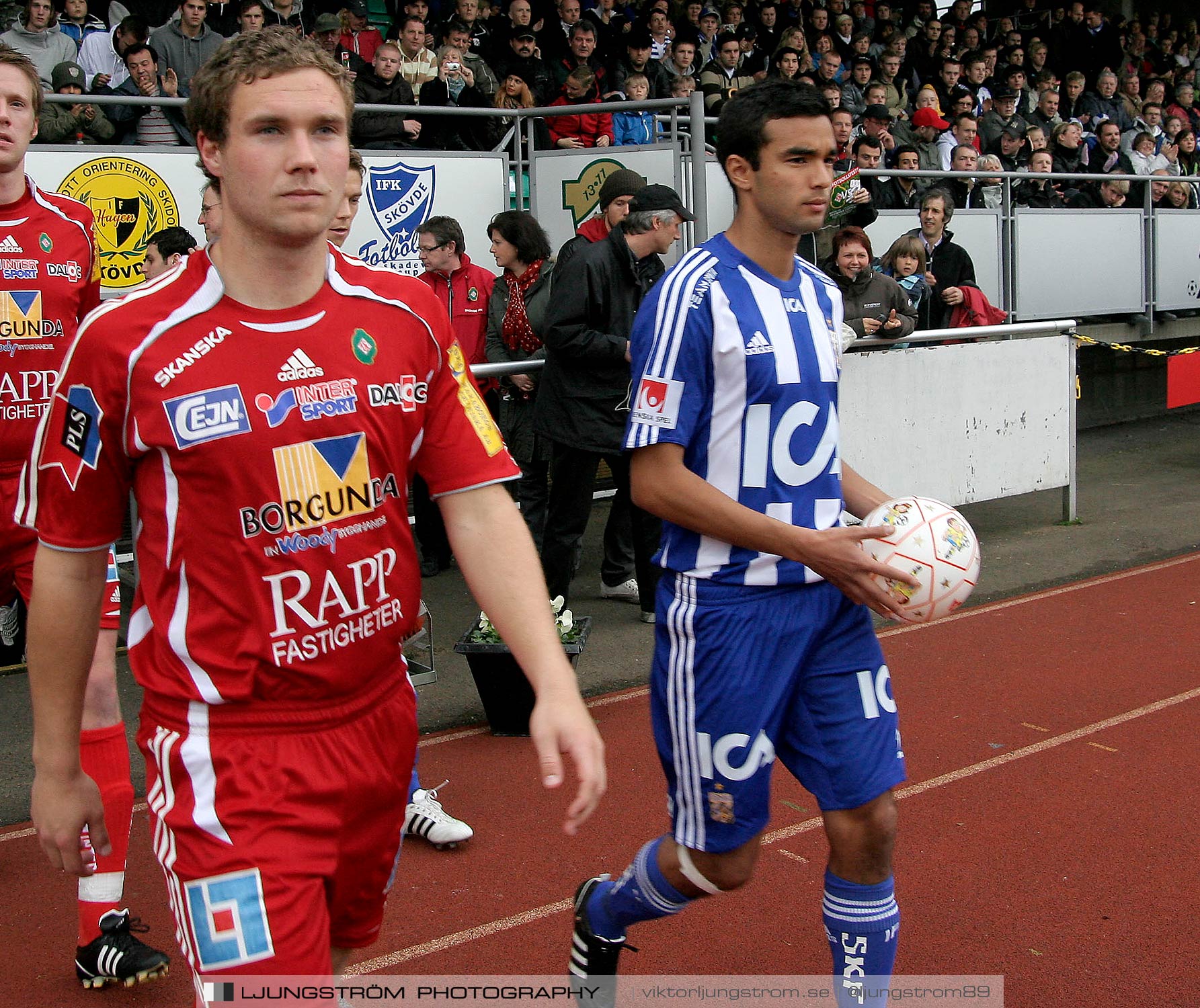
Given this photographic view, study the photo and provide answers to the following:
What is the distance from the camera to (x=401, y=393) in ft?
7.07

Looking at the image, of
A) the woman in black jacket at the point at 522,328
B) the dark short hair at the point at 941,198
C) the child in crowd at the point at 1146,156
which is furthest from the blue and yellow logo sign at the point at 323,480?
the child in crowd at the point at 1146,156

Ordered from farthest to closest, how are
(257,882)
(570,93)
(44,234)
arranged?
1. (570,93)
2. (44,234)
3. (257,882)

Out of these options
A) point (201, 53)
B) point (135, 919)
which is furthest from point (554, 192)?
point (135, 919)

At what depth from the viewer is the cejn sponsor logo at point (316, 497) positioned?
2.02 meters

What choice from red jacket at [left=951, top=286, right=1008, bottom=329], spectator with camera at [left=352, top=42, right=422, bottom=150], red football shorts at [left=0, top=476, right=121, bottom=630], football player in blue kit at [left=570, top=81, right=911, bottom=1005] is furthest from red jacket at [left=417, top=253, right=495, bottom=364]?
football player in blue kit at [left=570, top=81, right=911, bottom=1005]

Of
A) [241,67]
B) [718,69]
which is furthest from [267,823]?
[718,69]

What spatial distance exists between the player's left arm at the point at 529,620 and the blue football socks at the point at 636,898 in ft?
3.17

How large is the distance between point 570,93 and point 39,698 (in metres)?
9.86

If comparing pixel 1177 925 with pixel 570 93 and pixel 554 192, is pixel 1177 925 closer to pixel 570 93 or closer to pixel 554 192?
pixel 554 192

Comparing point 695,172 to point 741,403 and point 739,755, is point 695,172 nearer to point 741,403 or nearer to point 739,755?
point 741,403

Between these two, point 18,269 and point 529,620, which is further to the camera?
point 18,269

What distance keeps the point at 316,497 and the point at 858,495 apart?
162 centimetres

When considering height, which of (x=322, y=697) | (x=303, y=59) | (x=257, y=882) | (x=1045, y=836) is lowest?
(x=1045, y=836)

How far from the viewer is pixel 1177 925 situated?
372 cm
